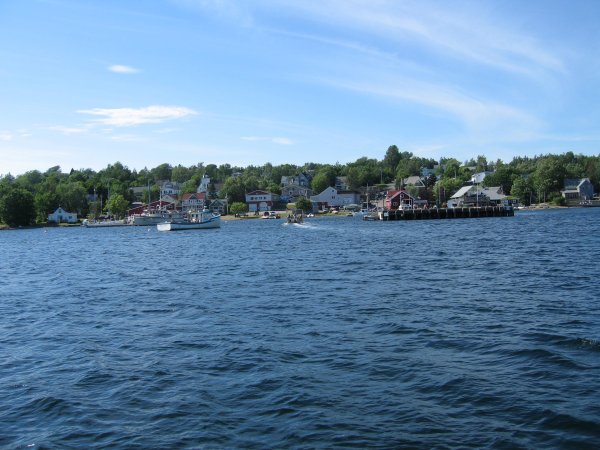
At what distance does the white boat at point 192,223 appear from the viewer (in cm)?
10025

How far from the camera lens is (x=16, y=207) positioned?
128m

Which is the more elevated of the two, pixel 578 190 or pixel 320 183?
pixel 320 183

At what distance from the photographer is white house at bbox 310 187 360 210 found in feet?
576

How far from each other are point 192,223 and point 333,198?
270 feet

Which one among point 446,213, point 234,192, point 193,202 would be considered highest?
point 234,192

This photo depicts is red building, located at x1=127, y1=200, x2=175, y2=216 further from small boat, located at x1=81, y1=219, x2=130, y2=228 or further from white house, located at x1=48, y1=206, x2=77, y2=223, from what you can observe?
small boat, located at x1=81, y1=219, x2=130, y2=228

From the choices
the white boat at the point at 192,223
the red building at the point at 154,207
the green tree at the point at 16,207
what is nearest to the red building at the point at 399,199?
the white boat at the point at 192,223

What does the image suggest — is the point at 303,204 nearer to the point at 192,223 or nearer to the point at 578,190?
the point at 192,223

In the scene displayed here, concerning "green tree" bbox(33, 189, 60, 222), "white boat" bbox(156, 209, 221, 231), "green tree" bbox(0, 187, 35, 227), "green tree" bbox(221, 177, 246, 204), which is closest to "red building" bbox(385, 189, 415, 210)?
"green tree" bbox(221, 177, 246, 204)

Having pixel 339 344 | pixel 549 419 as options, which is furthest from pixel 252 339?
pixel 549 419

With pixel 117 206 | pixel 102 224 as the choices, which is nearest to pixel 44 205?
pixel 117 206

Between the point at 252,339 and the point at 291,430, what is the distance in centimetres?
634

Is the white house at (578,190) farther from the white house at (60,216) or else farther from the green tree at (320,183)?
the white house at (60,216)

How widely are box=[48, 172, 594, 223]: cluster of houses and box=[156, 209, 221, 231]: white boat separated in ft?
146
